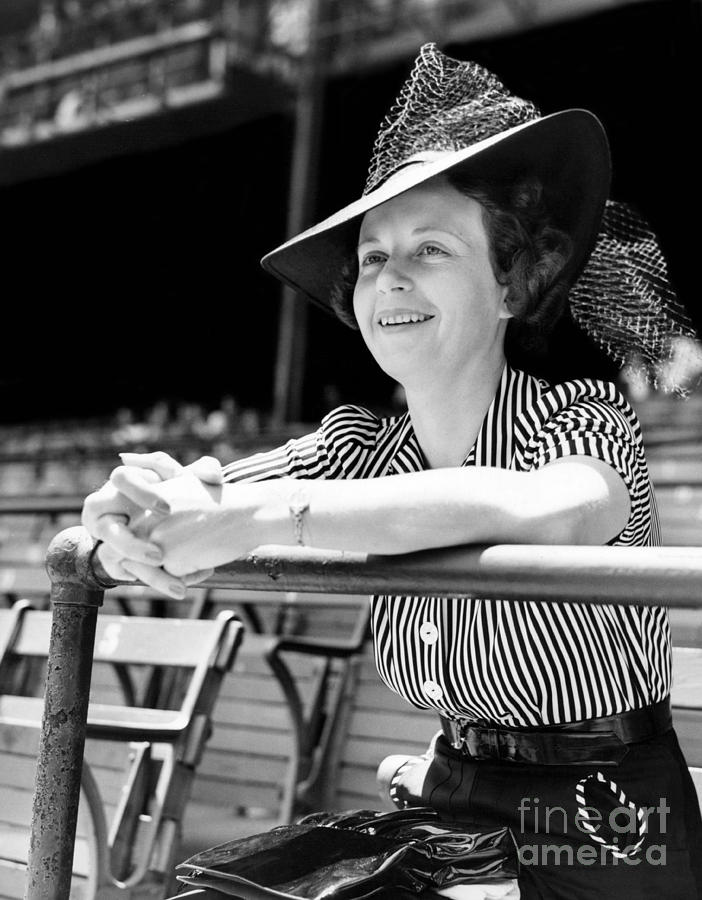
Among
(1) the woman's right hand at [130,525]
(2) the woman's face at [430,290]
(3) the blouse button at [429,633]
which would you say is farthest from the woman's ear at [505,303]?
(1) the woman's right hand at [130,525]

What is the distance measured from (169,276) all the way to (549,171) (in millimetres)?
13307

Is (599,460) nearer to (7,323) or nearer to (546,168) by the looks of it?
(546,168)

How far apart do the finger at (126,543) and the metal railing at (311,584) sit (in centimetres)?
5

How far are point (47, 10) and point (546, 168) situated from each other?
46.1 feet

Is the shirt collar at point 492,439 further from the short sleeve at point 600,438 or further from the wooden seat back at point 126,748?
the wooden seat back at point 126,748

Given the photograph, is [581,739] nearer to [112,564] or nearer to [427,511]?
[427,511]

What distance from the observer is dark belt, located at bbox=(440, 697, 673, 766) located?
117cm

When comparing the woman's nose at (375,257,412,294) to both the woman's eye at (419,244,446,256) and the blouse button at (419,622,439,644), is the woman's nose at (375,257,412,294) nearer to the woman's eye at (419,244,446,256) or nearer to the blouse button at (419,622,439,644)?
the woman's eye at (419,244,446,256)

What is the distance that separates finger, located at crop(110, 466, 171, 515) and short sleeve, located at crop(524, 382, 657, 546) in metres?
0.41

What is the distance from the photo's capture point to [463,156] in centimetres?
124

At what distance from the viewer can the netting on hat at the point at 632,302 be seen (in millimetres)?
1484

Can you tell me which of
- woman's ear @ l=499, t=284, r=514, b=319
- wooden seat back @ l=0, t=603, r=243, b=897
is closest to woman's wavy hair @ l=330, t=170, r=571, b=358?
woman's ear @ l=499, t=284, r=514, b=319

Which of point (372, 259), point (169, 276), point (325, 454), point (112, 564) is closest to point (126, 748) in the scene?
point (325, 454)

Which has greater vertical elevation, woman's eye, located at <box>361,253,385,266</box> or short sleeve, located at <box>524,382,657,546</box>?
woman's eye, located at <box>361,253,385,266</box>
